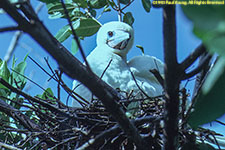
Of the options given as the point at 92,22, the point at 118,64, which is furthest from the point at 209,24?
the point at 92,22

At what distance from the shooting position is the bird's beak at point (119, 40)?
1.80m

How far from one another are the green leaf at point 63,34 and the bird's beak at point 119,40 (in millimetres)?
247

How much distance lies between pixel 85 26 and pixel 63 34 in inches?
4.9

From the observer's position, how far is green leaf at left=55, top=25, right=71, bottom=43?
1744 millimetres

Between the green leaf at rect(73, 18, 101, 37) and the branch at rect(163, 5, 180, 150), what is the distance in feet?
3.50

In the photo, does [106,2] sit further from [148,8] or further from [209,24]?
[209,24]

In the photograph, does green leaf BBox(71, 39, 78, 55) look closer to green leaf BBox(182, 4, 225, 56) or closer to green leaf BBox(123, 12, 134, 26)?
green leaf BBox(123, 12, 134, 26)

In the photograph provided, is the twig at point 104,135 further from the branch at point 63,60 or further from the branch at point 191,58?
the branch at point 191,58

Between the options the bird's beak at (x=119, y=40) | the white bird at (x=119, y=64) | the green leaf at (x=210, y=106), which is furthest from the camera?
the bird's beak at (x=119, y=40)

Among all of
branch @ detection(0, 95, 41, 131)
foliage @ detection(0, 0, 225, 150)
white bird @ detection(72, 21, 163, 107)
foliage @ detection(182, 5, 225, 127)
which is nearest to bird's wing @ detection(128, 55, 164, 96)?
white bird @ detection(72, 21, 163, 107)

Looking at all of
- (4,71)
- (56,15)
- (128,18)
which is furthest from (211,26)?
(128,18)

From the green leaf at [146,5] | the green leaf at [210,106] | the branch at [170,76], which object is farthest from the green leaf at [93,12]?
the green leaf at [210,106]

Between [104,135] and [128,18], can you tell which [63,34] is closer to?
[128,18]

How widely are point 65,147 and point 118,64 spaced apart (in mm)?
573
